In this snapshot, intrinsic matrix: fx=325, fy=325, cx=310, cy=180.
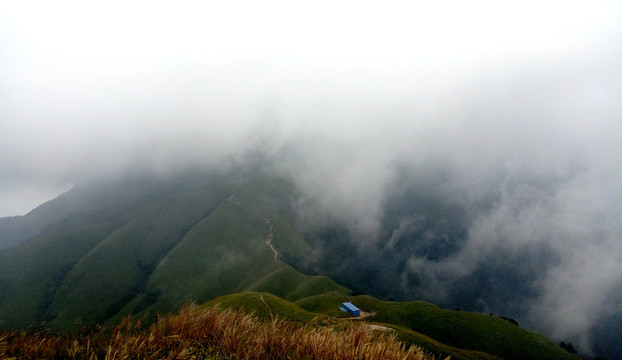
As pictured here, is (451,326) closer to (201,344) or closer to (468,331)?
(468,331)

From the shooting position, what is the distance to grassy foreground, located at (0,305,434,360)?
5.66 metres

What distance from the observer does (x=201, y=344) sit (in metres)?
6.28

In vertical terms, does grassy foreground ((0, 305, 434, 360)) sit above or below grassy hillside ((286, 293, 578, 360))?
above

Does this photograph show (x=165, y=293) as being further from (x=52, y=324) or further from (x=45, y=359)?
(x=45, y=359)

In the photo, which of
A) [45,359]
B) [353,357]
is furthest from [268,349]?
[45,359]

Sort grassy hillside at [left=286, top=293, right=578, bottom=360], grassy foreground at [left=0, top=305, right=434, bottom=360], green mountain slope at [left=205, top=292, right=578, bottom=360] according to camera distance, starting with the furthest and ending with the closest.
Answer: grassy hillside at [left=286, top=293, right=578, bottom=360] < green mountain slope at [left=205, top=292, right=578, bottom=360] < grassy foreground at [left=0, top=305, right=434, bottom=360]

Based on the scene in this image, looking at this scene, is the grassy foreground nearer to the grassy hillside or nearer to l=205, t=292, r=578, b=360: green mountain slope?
l=205, t=292, r=578, b=360: green mountain slope

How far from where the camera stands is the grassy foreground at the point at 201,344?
5656 mm

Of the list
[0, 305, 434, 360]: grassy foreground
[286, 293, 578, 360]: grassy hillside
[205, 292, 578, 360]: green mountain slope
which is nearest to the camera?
[0, 305, 434, 360]: grassy foreground

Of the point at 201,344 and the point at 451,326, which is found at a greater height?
the point at 201,344

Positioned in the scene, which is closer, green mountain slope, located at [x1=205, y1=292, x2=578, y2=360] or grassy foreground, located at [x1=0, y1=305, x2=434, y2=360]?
grassy foreground, located at [x1=0, y1=305, x2=434, y2=360]

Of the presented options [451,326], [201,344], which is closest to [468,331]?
[451,326]

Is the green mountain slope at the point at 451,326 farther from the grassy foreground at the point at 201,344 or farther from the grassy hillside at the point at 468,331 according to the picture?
the grassy foreground at the point at 201,344

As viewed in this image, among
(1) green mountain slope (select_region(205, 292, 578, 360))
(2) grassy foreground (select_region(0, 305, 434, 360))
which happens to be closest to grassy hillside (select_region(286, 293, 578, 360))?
(1) green mountain slope (select_region(205, 292, 578, 360))
